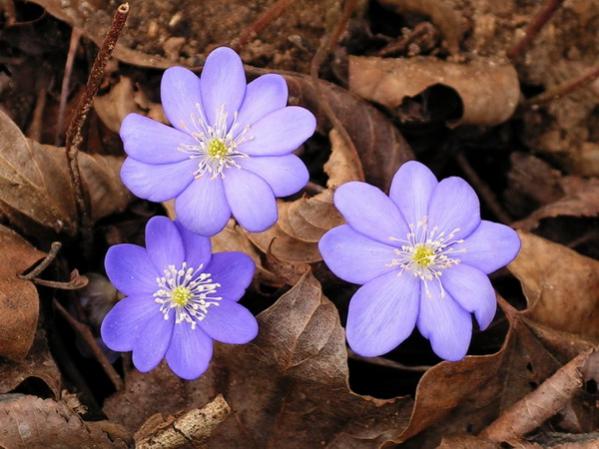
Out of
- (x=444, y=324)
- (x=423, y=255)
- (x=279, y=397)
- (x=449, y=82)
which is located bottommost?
(x=279, y=397)

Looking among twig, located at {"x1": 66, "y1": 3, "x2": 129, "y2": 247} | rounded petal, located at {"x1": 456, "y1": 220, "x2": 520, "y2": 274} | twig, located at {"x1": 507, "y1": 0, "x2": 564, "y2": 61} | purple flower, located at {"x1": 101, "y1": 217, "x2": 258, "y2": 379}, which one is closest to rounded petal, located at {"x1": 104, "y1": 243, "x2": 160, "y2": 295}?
purple flower, located at {"x1": 101, "y1": 217, "x2": 258, "y2": 379}

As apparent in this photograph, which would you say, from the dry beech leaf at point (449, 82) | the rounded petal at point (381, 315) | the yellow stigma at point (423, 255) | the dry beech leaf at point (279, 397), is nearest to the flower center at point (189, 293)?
the dry beech leaf at point (279, 397)

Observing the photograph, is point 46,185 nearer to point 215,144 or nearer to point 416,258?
point 215,144

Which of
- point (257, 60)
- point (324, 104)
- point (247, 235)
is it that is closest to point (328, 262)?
point (247, 235)

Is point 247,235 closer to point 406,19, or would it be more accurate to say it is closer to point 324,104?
point 324,104

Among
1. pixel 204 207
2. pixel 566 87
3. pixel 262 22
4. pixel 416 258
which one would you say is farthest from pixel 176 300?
pixel 566 87

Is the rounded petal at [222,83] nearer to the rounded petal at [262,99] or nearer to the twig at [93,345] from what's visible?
the rounded petal at [262,99]

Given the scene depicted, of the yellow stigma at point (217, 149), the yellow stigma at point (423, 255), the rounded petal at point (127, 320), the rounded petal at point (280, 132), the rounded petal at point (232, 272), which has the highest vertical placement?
the rounded petal at point (280, 132)
